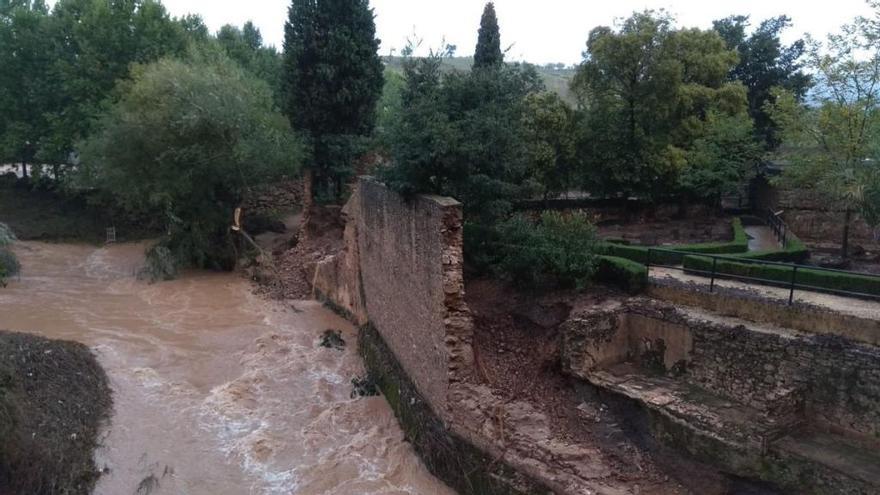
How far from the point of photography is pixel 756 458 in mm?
9375

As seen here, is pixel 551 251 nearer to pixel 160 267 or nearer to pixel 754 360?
pixel 754 360

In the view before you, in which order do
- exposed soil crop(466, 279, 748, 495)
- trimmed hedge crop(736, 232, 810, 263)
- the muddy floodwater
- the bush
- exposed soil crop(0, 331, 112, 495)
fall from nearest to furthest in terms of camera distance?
exposed soil crop(466, 279, 748, 495), exposed soil crop(0, 331, 112, 495), the muddy floodwater, trimmed hedge crop(736, 232, 810, 263), the bush

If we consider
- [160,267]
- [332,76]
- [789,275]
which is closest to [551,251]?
[789,275]

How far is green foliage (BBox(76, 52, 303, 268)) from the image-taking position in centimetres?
2331

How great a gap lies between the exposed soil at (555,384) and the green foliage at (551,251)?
0.42 m

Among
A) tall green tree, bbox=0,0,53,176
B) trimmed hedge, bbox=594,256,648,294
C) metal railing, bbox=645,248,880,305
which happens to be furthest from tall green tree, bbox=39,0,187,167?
metal railing, bbox=645,248,880,305

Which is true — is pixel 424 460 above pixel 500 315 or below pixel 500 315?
below

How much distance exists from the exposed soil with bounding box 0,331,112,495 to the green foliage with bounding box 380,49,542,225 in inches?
297

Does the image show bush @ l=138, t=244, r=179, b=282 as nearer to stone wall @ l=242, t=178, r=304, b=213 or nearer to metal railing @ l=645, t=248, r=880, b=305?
stone wall @ l=242, t=178, r=304, b=213

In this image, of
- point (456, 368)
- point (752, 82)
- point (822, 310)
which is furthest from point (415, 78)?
point (752, 82)

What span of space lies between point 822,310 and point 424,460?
732 centimetres

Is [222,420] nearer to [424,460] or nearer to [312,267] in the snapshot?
[424,460]

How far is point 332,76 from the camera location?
2512 cm

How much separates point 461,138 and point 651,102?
10611mm
